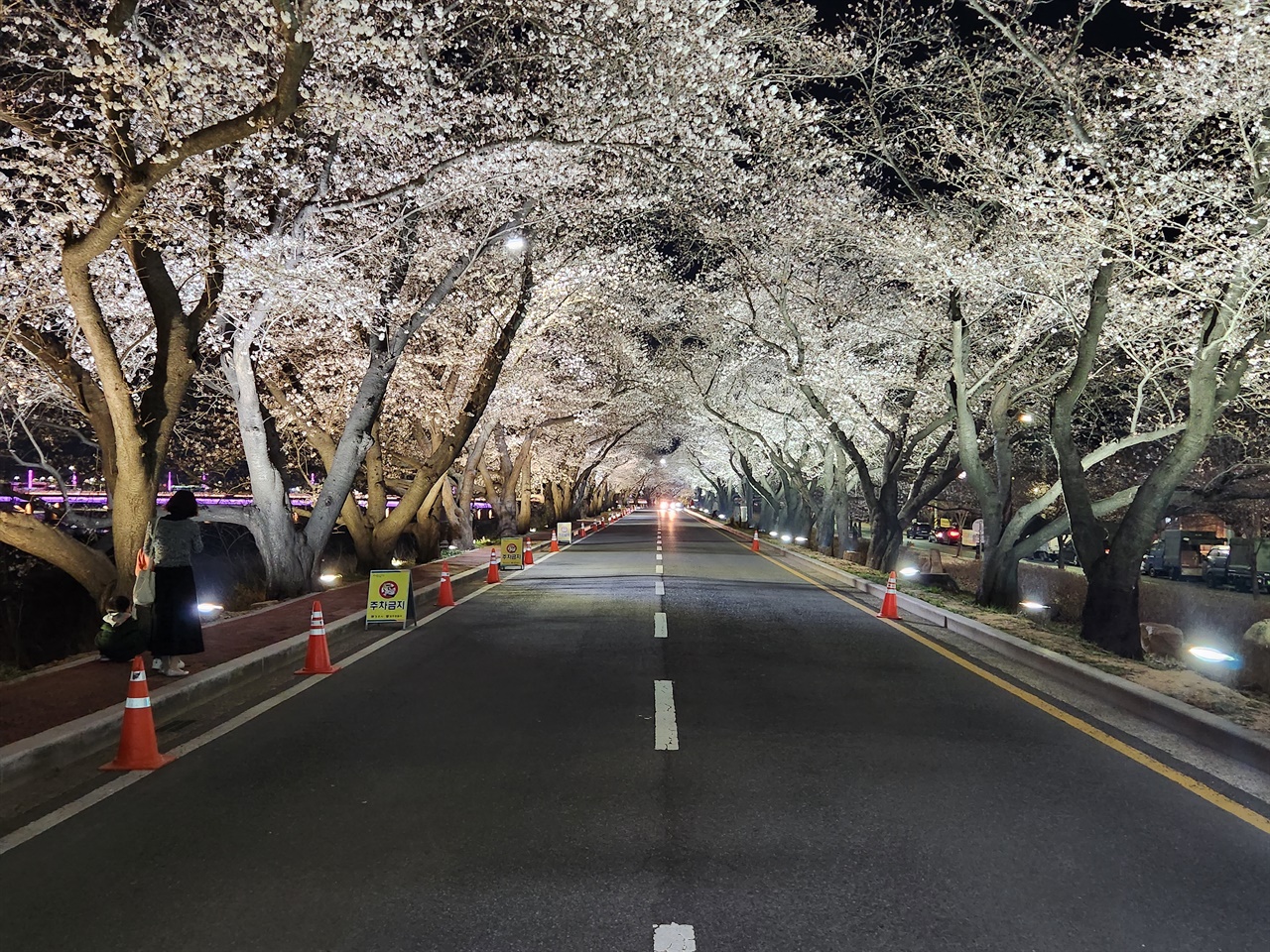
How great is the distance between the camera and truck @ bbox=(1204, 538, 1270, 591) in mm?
31531

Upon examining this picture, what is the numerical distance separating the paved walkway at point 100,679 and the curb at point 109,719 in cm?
14

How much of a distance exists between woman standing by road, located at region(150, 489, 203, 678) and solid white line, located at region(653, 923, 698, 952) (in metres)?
6.22

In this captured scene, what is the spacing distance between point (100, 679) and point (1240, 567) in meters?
36.5

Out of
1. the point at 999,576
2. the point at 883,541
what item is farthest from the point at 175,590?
the point at 883,541

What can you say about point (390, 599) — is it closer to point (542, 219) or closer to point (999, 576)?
point (542, 219)

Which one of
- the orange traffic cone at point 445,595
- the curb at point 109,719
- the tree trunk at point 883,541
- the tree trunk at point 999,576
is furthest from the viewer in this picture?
the tree trunk at point 883,541

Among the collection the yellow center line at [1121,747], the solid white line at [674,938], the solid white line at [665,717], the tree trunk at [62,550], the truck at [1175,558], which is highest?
the tree trunk at [62,550]

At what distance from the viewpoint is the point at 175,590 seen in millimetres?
8547

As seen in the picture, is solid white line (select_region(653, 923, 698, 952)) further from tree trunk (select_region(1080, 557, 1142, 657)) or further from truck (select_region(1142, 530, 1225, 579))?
truck (select_region(1142, 530, 1225, 579))

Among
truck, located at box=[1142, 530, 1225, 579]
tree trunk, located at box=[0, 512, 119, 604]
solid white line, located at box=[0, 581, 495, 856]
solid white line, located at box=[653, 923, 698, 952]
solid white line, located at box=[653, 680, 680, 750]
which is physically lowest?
truck, located at box=[1142, 530, 1225, 579]

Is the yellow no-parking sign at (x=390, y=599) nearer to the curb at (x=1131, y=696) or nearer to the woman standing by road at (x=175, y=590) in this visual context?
the woman standing by road at (x=175, y=590)

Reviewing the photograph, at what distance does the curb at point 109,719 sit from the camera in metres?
5.77

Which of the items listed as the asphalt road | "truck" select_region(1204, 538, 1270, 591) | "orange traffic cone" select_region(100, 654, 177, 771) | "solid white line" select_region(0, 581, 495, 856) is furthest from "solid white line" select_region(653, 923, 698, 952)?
"truck" select_region(1204, 538, 1270, 591)

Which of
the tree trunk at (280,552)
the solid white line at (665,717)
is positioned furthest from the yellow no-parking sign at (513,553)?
the solid white line at (665,717)
